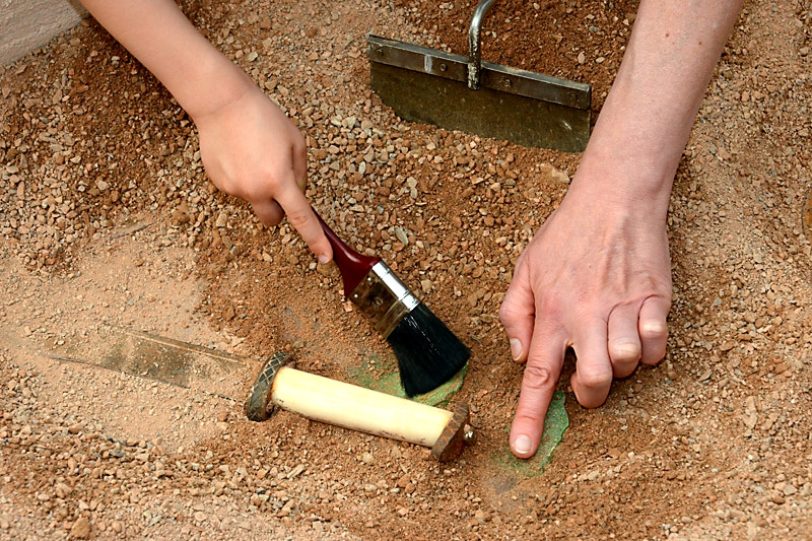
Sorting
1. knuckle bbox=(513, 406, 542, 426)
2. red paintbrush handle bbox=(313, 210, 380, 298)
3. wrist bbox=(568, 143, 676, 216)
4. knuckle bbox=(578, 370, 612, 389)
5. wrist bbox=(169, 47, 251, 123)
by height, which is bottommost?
knuckle bbox=(513, 406, 542, 426)

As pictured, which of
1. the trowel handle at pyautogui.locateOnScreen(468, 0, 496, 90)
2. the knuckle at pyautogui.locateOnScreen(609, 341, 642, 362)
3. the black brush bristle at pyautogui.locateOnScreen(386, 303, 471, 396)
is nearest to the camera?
the knuckle at pyautogui.locateOnScreen(609, 341, 642, 362)

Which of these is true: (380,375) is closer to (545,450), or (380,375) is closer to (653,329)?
(545,450)

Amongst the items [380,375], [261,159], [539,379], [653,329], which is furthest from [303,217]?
[653,329]

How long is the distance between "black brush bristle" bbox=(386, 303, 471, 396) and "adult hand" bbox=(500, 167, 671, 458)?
0.10 meters

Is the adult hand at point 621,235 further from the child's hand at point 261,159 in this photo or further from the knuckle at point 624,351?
the child's hand at point 261,159

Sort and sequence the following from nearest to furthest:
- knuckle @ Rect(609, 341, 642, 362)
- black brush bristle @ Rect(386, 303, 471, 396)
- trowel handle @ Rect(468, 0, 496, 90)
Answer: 1. knuckle @ Rect(609, 341, 642, 362)
2. black brush bristle @ Rect(386, 303, 471, 396)
3. trowel handle @ Rect(468, 0, 496, 90)

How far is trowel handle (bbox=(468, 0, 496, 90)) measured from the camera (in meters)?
1.87

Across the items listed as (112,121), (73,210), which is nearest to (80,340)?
(73,210)

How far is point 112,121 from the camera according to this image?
1.96 meters

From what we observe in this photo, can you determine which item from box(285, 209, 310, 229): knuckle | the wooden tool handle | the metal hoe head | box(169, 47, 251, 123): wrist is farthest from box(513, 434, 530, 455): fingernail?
box(169, 47, 251, 123): wrist

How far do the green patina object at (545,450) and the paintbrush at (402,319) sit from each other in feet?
0.53

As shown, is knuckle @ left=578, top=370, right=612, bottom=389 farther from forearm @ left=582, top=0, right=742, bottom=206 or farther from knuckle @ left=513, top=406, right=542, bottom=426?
forearm @ left=582, top=0, right=742, bottom=206

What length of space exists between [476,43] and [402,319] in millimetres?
548

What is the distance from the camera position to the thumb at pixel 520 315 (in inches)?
66.6
